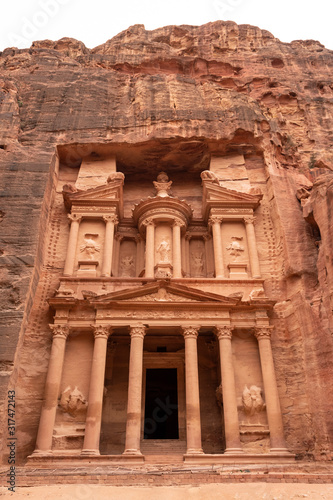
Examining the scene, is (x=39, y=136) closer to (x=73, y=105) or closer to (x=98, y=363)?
(x=73, y=105)

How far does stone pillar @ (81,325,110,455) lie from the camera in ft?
40.2

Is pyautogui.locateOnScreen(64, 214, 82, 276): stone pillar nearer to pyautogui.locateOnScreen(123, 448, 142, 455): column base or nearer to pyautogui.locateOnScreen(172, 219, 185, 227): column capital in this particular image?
pyautogui.locateOnScreen(172, 219, 185, 227): column capital

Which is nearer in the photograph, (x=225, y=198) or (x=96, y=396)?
(x=96, y=396)

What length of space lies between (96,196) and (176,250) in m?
4.39

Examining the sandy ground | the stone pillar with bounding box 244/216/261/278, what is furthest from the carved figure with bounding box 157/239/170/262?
the sandy ground

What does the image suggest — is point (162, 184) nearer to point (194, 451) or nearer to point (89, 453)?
point (194, 451)

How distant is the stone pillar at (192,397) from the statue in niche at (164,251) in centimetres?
368

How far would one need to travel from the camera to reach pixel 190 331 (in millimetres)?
14094

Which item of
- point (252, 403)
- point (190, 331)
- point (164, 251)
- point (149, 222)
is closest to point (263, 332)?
point (252, 403)

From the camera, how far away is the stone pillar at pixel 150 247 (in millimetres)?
16250

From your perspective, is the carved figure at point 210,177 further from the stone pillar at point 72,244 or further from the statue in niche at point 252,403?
the statue in niche at point 252,403

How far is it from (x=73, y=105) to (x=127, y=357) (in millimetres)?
12762

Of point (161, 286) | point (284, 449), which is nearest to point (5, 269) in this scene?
point (161, 286)

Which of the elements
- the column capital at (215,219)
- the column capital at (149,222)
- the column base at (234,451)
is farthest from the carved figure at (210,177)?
the column base at (234,451)
